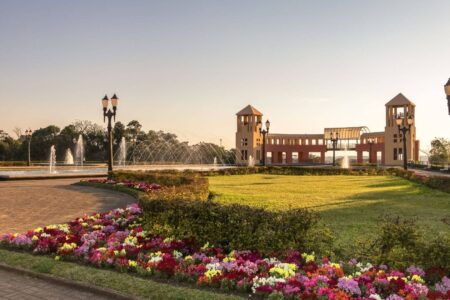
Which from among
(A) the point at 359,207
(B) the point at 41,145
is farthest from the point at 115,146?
(A) the point at 359,207

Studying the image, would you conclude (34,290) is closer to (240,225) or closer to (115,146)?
(240,225)

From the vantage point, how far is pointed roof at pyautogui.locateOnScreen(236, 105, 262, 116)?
66312 millimetres

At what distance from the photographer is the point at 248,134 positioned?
66125 millimetres

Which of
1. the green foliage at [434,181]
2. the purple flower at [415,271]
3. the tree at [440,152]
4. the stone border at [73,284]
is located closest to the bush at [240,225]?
the purple flower at [415,271]

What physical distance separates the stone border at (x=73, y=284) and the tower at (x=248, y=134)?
6001 centimetres

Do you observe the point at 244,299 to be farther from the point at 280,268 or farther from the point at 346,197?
the point at 346,197

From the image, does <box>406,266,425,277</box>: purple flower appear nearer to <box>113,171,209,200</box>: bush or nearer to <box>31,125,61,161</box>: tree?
<box>113,171,209,200</box>: bush

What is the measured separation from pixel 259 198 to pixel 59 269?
9.93 metres

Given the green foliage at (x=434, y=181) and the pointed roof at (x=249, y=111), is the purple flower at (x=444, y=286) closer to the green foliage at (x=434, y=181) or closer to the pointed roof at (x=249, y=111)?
the green foliage at (x=434, y=181)

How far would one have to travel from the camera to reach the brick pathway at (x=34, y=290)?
194 inches

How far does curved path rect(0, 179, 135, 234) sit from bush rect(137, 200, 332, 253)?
3.92 metres

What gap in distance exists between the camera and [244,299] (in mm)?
4590

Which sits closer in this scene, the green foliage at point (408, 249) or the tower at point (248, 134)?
the green foliage at point (408, 249)

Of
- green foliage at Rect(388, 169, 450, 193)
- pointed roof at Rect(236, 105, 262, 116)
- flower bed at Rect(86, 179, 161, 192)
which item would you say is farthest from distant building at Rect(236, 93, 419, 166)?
flower bed at Rect(86, 179, 161, 192)
